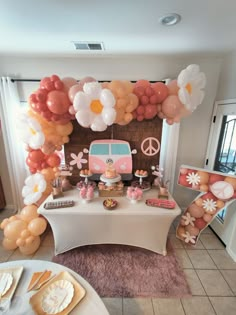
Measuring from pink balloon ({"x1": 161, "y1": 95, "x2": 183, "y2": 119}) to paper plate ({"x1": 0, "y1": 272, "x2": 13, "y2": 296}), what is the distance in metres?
1.88

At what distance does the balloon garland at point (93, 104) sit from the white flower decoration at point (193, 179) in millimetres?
742

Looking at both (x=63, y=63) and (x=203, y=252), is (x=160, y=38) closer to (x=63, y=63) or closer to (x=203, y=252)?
(x=63, y=63)

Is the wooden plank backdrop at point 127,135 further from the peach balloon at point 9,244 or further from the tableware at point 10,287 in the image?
the tableware at point 10,287

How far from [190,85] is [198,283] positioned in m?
2.03

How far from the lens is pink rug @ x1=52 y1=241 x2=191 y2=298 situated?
1.66 metres

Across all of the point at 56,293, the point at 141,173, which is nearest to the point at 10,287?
the point at 56,293

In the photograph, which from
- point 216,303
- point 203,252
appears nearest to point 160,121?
point 203,252

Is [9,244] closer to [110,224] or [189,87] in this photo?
[110,224]

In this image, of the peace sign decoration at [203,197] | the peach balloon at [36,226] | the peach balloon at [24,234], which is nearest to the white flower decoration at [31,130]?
the peach balloon at [36,226]

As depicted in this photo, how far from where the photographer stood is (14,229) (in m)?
2.01

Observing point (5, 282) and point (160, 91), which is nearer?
point (5, 282)

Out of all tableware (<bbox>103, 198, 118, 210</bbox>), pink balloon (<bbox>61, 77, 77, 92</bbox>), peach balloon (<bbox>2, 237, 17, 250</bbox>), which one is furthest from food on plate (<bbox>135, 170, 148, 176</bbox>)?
peach balloon (<bbox>2, 237, 17, 250</bbox>)

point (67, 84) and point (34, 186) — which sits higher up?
point (67, 84)

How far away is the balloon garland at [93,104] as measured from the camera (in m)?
1.61
